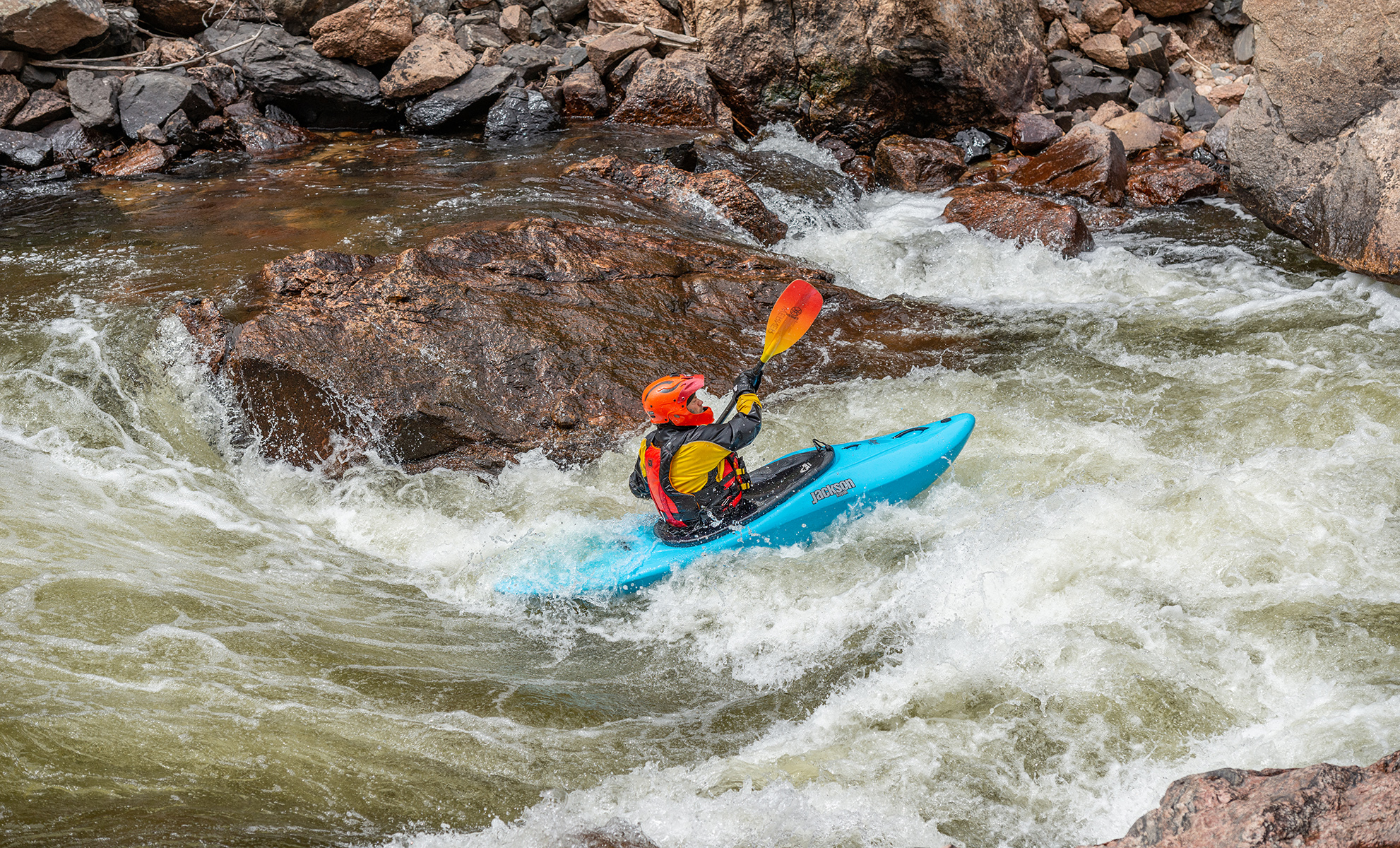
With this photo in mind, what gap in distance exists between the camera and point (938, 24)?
9.27 metres

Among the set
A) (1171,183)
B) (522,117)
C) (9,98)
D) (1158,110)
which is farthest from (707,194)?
(9,98)

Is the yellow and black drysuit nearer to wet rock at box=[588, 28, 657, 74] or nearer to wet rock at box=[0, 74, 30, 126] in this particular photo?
wet rock at box=[588, 28, 657, 74]

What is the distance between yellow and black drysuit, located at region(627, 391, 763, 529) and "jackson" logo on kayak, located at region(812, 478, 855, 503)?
15.4 inches

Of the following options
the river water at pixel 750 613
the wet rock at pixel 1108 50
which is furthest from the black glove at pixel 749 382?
the wet rock at pixel 1108 50

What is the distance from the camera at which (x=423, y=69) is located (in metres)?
10.1

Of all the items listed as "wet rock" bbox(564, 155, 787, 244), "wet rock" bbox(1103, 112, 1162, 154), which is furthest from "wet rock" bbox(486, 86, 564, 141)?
"wet rock" bbox(1103, 112, 1162, 154)

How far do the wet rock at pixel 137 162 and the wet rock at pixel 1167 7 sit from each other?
34.4 ft

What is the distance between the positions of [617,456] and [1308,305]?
4594mm

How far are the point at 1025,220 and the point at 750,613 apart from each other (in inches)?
183

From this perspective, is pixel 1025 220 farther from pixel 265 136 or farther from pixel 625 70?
pixel 265 136

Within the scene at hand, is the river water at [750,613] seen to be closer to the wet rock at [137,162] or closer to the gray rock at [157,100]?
the wet rock at [137,162]

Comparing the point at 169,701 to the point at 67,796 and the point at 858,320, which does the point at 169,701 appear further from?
the point at 858,320

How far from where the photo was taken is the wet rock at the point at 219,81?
32.7 feet

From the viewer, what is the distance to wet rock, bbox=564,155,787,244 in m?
7.42
